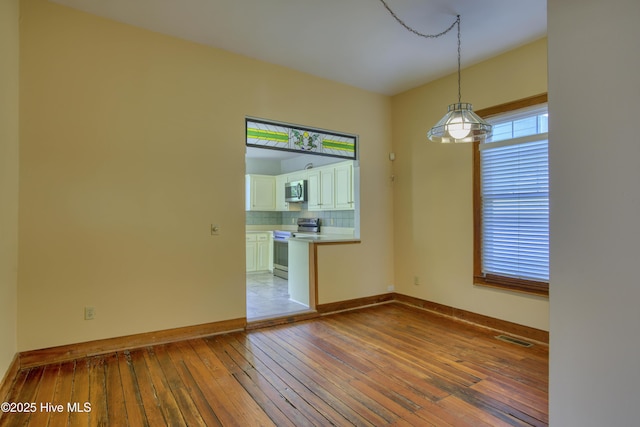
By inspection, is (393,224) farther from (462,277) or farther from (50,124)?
(50,124)

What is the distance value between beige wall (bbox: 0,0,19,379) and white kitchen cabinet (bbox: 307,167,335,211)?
4.33 m

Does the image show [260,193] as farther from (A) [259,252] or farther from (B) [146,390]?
(B) [146,390]

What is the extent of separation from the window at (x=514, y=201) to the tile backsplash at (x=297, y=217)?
8.53 ft

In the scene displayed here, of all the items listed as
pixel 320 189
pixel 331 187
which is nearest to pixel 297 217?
pixel 320 189

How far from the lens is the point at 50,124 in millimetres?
2822

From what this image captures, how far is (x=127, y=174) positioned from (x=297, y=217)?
4.91m

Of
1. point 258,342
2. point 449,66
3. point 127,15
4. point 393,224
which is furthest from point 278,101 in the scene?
point 258,342

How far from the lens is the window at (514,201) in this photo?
337cm

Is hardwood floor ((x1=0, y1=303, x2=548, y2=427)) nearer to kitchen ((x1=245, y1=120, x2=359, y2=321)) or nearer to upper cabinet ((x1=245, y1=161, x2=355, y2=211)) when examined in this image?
kitchen ((x1=245, y1=120, x2=359, y2=321))

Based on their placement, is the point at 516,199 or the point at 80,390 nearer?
the point at 80,390

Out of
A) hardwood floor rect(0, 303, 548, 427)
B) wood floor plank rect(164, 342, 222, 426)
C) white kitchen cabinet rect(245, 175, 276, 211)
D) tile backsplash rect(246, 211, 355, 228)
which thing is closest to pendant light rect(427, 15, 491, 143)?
hardwood floor rect(0, 303, 548, 427)

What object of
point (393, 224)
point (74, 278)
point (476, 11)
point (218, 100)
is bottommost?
point (74, 278)

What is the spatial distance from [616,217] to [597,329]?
477 mm

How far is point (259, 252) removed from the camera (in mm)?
7348
